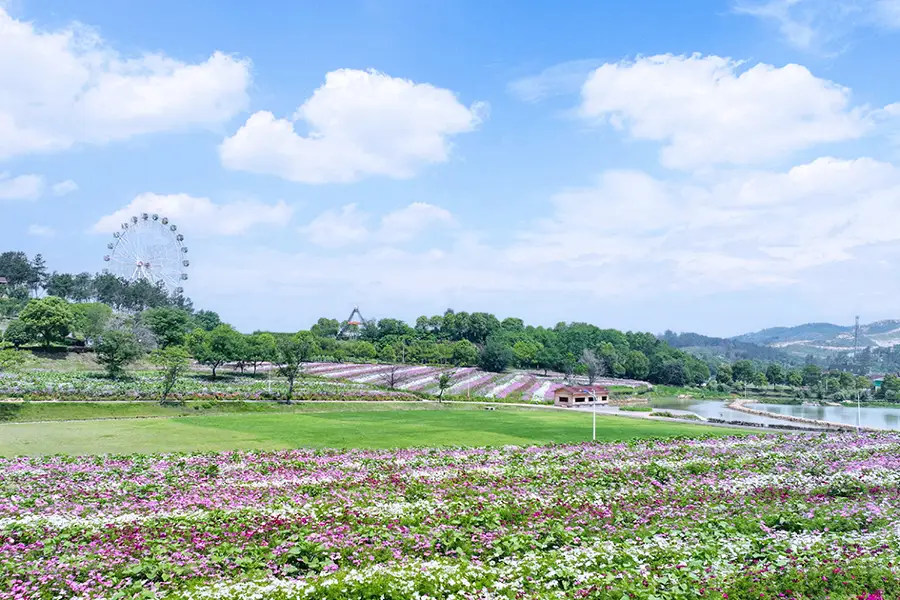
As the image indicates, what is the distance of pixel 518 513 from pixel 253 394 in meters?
48.1

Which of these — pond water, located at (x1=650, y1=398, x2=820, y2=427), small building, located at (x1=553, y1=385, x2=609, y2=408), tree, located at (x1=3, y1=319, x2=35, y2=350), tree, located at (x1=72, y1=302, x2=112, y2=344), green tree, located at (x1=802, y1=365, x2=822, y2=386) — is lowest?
pond water, located at (x1=650, y1=398, x2=820, y2=427)

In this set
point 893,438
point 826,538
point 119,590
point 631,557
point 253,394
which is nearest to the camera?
point 119,590

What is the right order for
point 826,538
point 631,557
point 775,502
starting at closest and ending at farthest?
1. point 631,557
2. point 826,538
3. point 775,502

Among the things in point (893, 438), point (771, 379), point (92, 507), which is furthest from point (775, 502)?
point (771, 379)

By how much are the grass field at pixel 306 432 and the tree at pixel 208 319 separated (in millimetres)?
114220

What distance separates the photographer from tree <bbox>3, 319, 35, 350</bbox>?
82000mm

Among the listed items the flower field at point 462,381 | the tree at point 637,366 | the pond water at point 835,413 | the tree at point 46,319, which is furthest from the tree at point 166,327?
the pond water at point 835,413

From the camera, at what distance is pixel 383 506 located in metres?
15.4

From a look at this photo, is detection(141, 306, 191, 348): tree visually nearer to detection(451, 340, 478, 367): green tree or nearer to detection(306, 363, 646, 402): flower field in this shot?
detection(306, 363, 646, 402): flower field

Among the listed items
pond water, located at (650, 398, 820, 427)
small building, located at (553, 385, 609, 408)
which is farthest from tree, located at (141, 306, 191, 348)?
pond water, located at (650, 398, 820, 427)

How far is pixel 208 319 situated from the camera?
162 metres

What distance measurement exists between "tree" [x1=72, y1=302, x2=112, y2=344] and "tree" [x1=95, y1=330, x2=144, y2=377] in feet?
99.2

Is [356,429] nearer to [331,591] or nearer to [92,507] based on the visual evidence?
[92,507]

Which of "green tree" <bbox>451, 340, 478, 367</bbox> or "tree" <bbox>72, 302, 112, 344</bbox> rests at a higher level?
"tree" <bbox>72, 302, 112, 344</bbox>
